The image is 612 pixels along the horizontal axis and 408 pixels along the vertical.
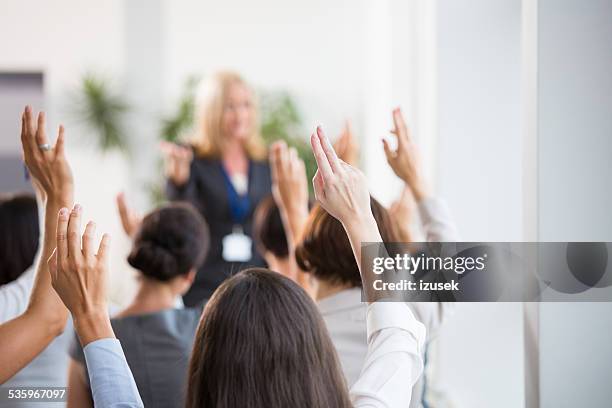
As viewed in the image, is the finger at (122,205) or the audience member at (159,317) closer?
the audience member at (159,317)

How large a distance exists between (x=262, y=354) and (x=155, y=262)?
97 cm

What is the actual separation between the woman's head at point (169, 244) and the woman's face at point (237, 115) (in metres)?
1.51

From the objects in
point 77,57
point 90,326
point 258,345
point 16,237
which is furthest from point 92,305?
point 77,57

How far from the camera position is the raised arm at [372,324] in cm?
110

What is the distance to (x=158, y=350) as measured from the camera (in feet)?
5.65

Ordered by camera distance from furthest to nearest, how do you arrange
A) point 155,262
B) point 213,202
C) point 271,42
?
point 271,42
point 213,202
point 155,262

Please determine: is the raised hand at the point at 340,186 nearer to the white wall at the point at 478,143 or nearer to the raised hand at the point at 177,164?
the white wall at the point at 478,143

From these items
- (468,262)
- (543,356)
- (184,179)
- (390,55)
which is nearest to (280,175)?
(468,262)

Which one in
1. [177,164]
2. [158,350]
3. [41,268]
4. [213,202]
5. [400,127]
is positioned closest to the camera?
[41,268]

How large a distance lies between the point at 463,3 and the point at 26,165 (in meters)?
1.56

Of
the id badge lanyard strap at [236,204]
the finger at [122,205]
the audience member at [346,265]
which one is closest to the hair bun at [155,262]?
the finger at [122,205]

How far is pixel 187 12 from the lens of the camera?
19.4 feet

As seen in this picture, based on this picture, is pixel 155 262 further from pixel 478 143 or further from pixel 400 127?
pixel 478 143

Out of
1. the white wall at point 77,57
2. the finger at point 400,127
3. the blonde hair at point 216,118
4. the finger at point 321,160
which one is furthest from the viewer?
the white wall at point 77,57
